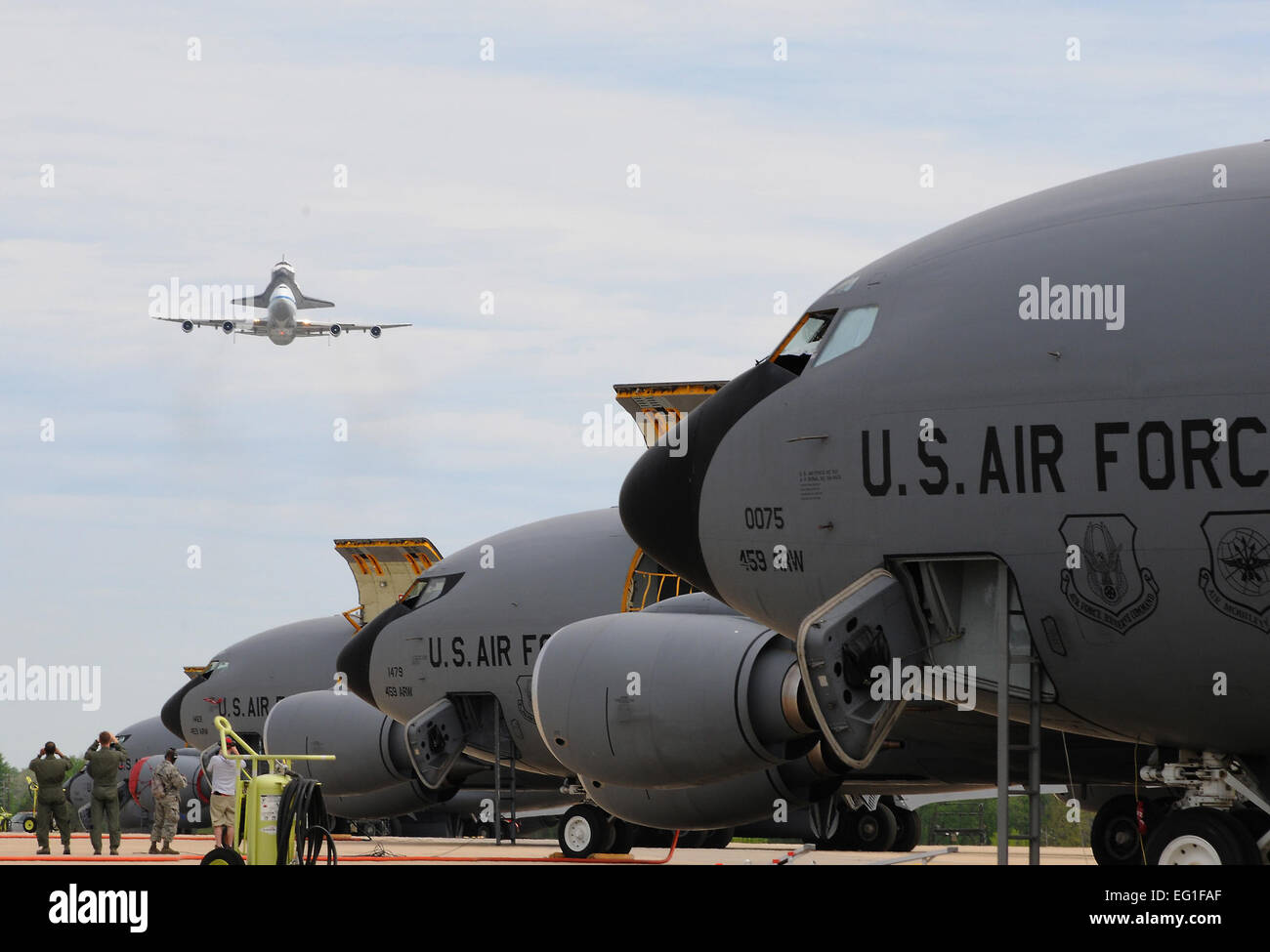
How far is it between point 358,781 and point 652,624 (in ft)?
36.6

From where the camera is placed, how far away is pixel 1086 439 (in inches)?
445

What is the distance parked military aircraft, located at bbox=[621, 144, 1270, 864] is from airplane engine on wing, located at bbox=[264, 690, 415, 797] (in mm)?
15626

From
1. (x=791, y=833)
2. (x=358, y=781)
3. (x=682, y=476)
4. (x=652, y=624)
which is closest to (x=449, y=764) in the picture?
Answer: (x=358, y=781)

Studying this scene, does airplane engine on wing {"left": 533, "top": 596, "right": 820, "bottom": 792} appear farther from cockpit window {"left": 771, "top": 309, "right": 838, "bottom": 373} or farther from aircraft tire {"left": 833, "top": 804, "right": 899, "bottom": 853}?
aircraft tire {"left": 833, "top": 804, "right": 899, "bottom": 853}

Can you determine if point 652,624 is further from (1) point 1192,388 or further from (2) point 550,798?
(2) point 550,798

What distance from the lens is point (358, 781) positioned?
27609mm

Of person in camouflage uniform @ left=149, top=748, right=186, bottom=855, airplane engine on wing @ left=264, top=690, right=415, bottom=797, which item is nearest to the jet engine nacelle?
airplane engine on wing @ left=264, top=690, right=415, bottom=797

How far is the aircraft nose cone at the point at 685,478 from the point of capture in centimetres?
1384

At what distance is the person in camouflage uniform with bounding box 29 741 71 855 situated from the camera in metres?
24.5

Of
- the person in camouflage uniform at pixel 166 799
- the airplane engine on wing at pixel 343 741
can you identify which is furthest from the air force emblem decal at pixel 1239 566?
the person in camouflage uniform at pixel 166 799

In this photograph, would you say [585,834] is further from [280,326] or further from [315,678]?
[280,326]

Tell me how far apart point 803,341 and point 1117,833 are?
8461 millimetres
